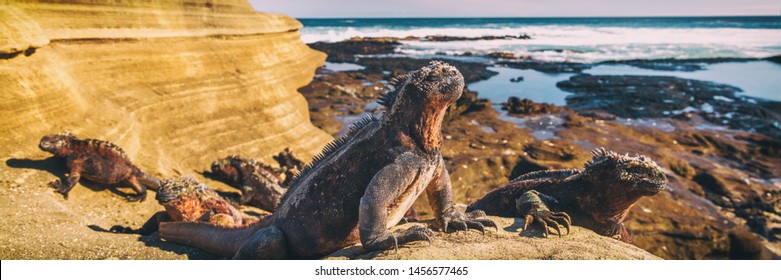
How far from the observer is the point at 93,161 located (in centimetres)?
609

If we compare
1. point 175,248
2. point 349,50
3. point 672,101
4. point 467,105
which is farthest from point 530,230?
point 349,50

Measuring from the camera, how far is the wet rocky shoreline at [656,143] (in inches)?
284

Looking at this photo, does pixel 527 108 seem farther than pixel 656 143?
Yes

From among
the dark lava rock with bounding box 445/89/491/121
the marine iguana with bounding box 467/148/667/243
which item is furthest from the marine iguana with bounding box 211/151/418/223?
the dark lava rock with bounding box 445/89/491/121

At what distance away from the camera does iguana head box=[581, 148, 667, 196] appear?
3.78 meters

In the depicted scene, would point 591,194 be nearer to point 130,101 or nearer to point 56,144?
point 56,144

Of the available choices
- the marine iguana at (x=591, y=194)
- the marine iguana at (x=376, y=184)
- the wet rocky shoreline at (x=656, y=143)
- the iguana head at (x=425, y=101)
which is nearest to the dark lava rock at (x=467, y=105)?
the wet rocky shoreline at (x=656, y=143)

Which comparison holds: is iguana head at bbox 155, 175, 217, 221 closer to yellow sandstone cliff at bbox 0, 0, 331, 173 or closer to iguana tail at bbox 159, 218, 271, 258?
iguana tail at bbox 159, 218, 271, 258

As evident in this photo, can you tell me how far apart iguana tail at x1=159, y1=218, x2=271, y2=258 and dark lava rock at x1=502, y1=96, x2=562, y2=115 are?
1325 cm

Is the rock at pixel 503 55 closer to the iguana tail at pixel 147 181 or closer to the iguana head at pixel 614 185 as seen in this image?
the iguana tail at pixel 147 181

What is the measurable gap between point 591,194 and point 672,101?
55.3 feet

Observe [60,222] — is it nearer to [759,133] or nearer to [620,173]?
[620,173]

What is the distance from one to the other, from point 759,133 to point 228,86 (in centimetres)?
1540
